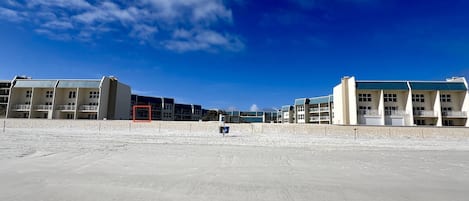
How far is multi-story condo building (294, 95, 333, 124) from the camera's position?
5919 cm

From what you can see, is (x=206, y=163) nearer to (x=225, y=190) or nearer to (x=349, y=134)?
(x=225, y=190)

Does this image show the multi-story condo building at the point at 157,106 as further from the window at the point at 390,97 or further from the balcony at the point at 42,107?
the window at the point at 390,97

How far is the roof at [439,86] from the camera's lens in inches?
1464

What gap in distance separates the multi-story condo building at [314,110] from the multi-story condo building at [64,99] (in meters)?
45.5

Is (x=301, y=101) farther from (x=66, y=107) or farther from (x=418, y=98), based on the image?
(x=66, y=107)

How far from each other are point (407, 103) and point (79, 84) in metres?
53.5

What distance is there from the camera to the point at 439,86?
37281mm

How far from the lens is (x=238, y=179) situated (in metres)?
6.42

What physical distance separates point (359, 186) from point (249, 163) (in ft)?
12.3

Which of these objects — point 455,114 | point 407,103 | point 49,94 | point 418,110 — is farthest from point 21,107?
point 455,114

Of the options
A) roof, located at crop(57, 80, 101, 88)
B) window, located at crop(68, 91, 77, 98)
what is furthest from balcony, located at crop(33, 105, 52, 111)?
roof, located at crop(57, 80, 101, 88)

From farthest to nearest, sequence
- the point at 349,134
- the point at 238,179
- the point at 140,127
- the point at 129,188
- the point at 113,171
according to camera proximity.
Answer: the point at 140,127 < the point at 349,134 < the point at 113,171 < the point at 238,179 < the point at 129,188

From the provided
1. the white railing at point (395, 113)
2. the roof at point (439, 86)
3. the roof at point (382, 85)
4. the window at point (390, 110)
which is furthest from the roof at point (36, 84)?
the roof at point (439, 86)

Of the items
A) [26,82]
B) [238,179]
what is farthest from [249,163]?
[26,82]
